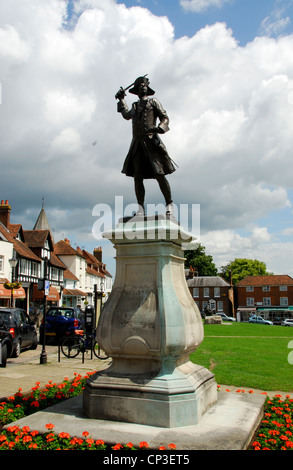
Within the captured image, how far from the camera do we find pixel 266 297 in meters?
69.9

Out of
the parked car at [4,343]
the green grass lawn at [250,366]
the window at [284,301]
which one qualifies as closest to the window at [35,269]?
the parked car at [4,343]

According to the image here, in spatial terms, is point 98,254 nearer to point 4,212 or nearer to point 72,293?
point 72,293

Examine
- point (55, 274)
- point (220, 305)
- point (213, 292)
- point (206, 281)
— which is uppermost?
point (55, 274)

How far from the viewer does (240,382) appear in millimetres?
8555

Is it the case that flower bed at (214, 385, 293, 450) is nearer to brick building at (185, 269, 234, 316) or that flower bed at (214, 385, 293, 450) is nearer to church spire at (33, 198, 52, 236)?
church spire at (33, 198, 52, 236)

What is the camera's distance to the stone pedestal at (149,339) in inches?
169

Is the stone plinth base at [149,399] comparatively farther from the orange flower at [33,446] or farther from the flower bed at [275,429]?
the orange flower at [33,446]

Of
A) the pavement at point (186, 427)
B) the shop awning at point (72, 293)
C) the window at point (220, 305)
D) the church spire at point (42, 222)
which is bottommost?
the window at point (220, 305)

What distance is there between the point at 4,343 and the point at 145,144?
8.20 metres

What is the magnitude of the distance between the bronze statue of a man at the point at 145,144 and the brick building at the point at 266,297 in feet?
216

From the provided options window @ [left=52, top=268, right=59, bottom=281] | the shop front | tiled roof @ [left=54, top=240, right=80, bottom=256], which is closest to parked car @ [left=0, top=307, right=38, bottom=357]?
the shop front

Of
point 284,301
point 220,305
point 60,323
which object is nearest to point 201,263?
point 220,305
